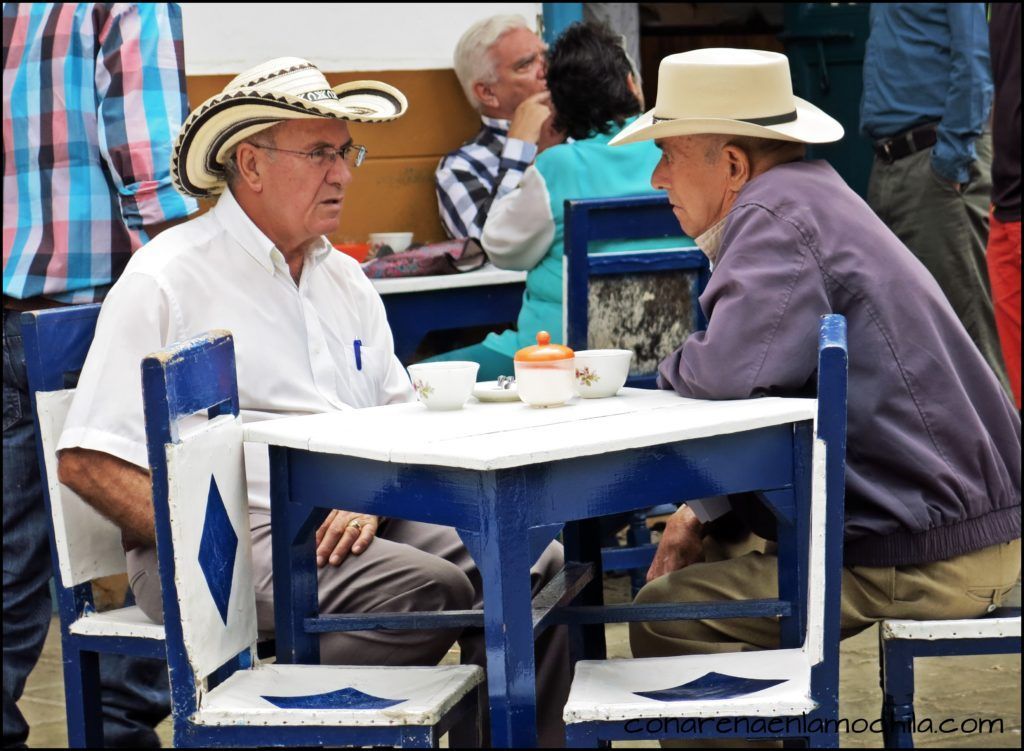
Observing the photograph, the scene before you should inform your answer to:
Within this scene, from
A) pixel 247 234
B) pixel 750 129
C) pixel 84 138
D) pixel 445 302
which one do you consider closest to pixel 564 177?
pixel 445 302

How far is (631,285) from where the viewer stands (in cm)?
416

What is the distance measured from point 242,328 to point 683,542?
97cm

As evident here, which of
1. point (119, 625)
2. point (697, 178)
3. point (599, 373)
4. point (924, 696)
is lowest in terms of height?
point (924, 696)

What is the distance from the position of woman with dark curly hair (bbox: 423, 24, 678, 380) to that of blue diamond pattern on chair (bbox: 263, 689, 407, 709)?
7.11 ft

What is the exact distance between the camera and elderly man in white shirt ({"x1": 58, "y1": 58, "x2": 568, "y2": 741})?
8.77 feet

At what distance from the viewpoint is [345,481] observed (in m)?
2.34

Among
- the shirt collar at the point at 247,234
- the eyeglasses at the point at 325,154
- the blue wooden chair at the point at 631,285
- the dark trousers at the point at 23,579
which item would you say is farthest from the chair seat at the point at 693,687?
the blue wooden chair at the point at 631,285

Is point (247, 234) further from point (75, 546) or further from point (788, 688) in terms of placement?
point (788, 688)

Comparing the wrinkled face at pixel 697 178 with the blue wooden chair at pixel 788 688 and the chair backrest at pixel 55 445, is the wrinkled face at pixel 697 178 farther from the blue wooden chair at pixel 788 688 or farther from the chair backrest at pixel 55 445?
the chair backrest at pixel 55 445

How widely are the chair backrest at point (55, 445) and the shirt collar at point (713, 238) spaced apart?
1.17m

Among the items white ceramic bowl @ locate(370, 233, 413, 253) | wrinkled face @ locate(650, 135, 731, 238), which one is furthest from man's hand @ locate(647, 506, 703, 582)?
white ceramic bowl @ locate(370, 233, 413, 253)

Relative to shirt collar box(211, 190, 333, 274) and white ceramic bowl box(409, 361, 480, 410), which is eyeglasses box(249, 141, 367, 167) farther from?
white ceramic bowl box(409, 361, 480, 410)

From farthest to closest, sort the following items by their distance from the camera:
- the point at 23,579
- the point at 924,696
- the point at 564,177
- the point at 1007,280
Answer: the point at 1007,280
the point at 564,177
the point at 924,696
the point at 23,579

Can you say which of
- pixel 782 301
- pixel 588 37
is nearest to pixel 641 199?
pixel 588 37
